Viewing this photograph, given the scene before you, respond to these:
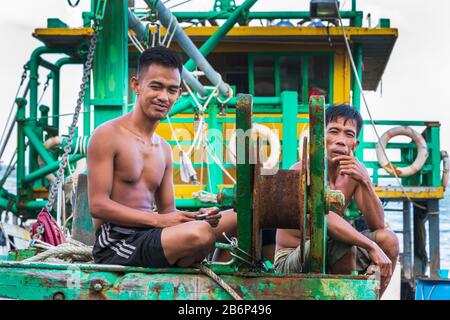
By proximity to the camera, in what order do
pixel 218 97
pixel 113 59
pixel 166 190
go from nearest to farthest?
pixel 166 190, pixel 113 59, pixel 218 97

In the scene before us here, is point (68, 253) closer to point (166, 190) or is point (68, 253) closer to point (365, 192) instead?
point (166, 190)

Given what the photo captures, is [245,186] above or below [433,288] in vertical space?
above

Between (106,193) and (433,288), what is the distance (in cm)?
746

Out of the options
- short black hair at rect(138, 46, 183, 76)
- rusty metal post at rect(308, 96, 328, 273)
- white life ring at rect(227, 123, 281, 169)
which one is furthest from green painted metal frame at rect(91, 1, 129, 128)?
white life ring at rect(227, 123, 281, 169)

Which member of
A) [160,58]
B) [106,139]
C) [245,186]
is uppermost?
[160,58]

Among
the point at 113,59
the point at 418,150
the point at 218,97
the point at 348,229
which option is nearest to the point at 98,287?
the point at 348,229

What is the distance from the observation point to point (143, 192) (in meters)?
4.66

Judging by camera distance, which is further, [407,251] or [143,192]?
[407,251]

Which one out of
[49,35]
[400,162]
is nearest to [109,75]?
[49,35]

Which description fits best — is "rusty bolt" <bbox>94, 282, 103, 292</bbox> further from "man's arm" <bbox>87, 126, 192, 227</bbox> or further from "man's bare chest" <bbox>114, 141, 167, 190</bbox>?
"man's bare chest" <bbox>114, 141, 167, 190</bbox>

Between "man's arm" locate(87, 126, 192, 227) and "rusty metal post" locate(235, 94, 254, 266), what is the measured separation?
1.36 ft

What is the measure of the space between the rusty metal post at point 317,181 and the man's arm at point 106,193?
679 millimetres
